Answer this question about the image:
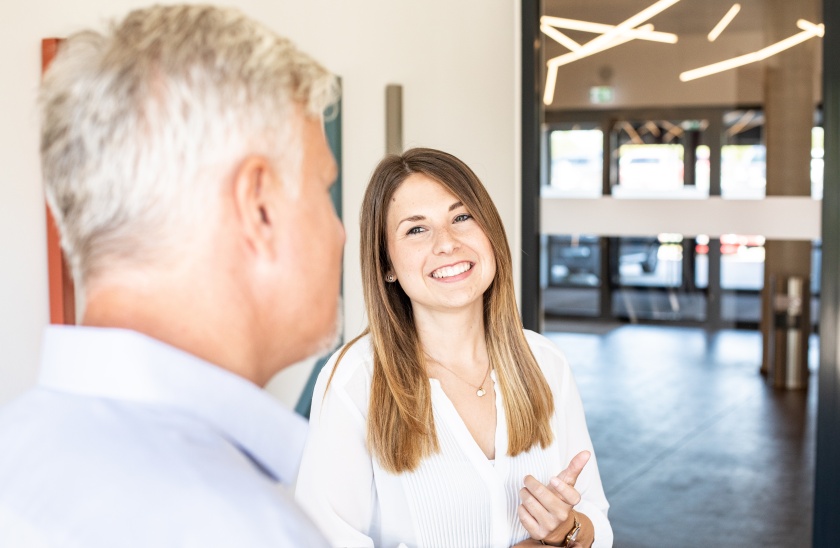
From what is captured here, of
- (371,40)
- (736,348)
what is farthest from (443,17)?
(736,348)

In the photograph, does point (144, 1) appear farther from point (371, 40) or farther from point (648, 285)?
point (648, 285)

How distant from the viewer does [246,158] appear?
727 mm

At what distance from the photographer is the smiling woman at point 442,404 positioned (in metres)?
1.93

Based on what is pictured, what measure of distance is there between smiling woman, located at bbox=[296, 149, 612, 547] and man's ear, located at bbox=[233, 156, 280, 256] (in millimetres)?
1226

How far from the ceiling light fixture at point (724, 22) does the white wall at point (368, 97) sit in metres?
0.76

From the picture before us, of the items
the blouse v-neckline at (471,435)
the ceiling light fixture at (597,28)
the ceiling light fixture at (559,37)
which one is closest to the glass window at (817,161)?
the ceiling light fixture at (597,28)

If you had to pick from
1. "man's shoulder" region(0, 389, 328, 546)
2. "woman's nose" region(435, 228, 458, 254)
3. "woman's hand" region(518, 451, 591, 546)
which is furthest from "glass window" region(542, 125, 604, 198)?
"man's shoulder" region(0, 389, 328, 546)

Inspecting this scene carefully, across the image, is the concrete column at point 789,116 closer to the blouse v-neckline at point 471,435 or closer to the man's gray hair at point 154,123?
the blouse v-neckline at point 471,435

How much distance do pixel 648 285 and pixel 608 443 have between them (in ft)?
2.23

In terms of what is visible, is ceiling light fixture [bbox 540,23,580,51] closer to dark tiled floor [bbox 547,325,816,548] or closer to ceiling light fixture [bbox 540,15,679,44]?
ceiling light fixture [bbox 540,15,679,44]

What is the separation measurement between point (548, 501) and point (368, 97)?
241cm

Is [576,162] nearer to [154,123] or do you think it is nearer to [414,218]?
[414,218]

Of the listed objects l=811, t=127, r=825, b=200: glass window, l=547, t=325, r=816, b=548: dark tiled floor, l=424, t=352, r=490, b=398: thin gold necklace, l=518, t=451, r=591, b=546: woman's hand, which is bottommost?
l=547, t=325, r=816, b=548: dark tiled floor

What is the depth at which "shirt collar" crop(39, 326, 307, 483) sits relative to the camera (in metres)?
0.68
